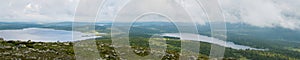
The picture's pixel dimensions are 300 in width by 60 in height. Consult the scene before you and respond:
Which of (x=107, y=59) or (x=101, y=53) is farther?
(x=101, y=53)

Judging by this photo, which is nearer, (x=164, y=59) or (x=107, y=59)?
(x=107, y=59)

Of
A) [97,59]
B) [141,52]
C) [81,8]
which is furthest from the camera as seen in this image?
[141,52]

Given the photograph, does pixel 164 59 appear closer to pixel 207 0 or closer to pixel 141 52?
pixel 141 52

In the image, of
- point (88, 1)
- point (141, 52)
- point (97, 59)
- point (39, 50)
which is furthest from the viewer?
point (141, 52)

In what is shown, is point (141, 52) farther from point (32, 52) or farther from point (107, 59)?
point (32, 52)

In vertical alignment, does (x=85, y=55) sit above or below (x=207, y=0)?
below

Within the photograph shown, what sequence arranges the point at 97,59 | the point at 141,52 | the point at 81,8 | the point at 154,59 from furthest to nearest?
the point at 141,52
the point at 154,59
the point at 97,59
the point at 81,8

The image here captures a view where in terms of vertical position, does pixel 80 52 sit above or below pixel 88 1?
below

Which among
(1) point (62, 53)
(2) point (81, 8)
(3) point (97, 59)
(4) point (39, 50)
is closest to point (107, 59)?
(3) point (97, 59)

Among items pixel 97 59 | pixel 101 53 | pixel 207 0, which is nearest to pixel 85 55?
pixel 97 59
